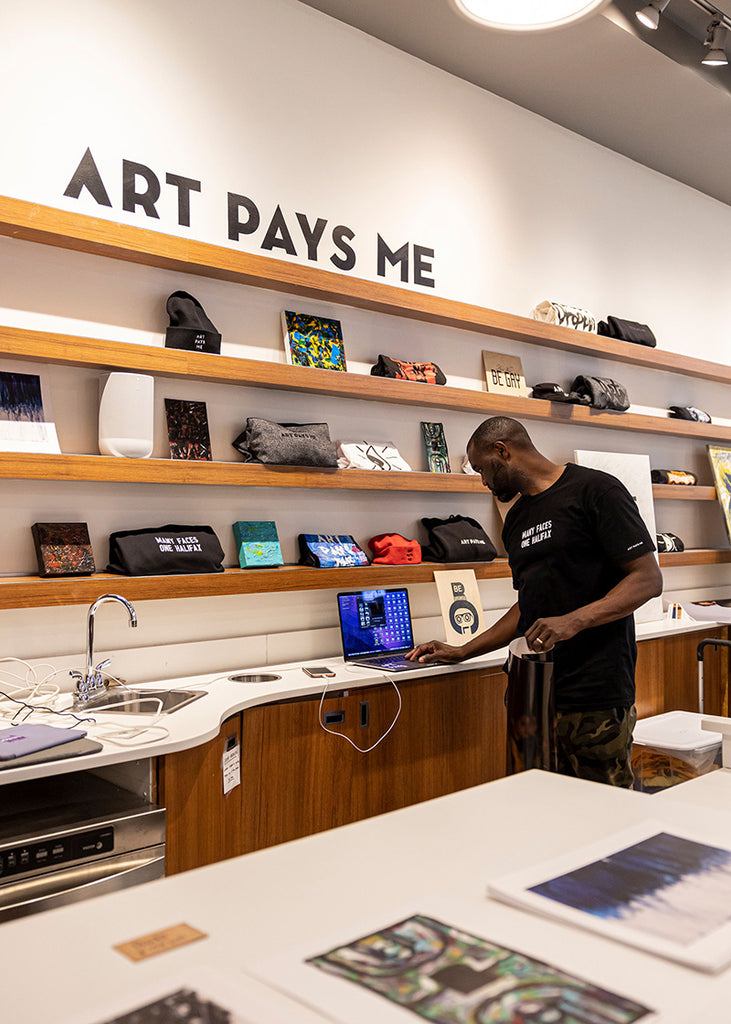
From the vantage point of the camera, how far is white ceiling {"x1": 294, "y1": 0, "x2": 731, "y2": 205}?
3.84m

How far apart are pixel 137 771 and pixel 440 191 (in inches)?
123

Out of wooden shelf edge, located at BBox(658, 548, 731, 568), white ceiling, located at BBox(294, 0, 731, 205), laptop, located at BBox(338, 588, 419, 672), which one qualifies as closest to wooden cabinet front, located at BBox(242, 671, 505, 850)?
laptop, located at BBox(338, 588, 419, 672)

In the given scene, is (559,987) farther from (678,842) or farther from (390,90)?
(390,90)

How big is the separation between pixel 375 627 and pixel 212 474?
3.08ft

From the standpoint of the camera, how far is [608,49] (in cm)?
405

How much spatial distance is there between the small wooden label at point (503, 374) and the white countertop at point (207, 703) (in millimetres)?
1383

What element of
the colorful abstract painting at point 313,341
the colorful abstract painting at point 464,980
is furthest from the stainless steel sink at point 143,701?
the colorful abstract painting at point 464,980

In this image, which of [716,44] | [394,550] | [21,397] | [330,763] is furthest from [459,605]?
[716,44]

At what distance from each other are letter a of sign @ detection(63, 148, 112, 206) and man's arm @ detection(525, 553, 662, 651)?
209cm

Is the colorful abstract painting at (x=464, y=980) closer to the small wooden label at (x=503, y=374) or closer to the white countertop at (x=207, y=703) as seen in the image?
the white countertop at (x=207, y=703)

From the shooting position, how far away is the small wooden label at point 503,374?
4.41 m

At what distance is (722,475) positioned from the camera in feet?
18.9

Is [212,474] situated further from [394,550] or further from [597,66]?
[597,66]

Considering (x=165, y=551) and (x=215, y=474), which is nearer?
(x=165, y=551)
